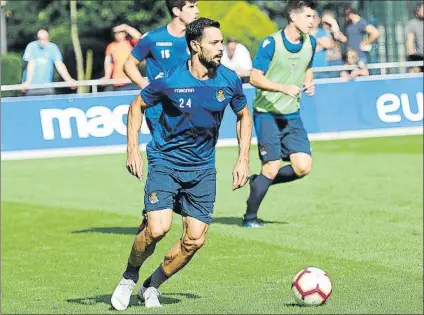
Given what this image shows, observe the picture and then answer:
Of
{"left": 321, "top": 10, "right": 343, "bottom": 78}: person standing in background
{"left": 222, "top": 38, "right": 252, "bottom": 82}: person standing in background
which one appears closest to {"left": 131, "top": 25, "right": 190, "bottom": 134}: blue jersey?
{"left": 222, "top": 38, "right": 252, "bottom": 82}: person standing in background

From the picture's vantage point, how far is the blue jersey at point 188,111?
9516 millimetres

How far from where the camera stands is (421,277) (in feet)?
36.6

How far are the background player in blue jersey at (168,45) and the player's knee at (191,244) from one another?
296 cm

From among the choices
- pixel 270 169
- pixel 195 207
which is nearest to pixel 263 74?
pixel 270 169

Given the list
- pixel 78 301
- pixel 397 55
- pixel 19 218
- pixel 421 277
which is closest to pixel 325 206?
pixel 19 218

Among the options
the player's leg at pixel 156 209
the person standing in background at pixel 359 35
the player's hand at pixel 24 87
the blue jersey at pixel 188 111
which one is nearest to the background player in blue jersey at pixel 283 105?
the blue jersey at pixel 188 111

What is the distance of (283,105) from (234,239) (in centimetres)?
156

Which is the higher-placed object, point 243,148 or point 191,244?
point 243,148

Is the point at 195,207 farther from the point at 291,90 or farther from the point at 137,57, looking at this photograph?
the point at 291,90

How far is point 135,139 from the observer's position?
955cm

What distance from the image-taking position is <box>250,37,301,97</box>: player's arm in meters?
13.5

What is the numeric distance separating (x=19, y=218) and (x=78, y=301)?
607 cm

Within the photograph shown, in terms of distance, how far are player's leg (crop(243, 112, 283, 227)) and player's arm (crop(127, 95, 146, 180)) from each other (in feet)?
15.6

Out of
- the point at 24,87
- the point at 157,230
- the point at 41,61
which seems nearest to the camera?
the point at 157,230
